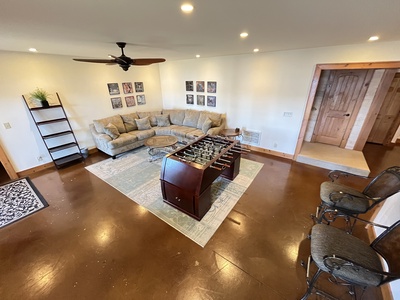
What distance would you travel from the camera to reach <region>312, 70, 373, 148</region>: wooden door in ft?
13.4

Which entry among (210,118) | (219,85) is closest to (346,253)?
(210,118)

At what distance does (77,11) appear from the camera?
1.40 meters

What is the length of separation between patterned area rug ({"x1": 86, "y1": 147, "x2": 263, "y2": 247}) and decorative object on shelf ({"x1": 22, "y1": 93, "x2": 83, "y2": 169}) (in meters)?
0.81

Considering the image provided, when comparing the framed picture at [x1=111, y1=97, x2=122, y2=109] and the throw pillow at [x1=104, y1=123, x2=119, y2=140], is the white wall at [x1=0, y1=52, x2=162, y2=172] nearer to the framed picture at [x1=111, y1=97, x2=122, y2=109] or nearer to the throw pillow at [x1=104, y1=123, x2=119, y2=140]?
the framed picture at [x1=111, y1=97, x2=122, y2=109]

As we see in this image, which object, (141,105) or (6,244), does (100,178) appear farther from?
(141,105)

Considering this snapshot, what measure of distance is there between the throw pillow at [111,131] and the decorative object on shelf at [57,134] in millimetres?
845

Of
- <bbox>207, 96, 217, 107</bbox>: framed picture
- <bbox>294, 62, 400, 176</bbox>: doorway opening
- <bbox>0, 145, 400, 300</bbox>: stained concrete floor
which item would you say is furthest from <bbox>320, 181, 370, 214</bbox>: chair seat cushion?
<bbox>207, 96, 217, 107</bbox>: framed picture

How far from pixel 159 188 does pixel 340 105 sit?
513 cm

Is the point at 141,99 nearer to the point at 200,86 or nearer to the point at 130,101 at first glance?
the point at 130,101

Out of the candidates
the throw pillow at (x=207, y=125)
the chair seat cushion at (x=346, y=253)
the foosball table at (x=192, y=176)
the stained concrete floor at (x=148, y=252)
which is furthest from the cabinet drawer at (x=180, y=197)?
the throw pillow at (x=207, y=125)

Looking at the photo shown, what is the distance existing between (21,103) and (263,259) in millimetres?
5488

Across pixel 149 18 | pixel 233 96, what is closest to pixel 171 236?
pixel 149 18

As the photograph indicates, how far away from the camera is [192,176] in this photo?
7.67ft

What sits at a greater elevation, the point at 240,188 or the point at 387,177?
the point at 387,177
